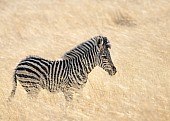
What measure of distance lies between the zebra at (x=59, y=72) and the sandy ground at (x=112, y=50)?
21.0 inches

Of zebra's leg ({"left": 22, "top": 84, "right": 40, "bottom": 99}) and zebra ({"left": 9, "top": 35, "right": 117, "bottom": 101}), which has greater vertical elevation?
zebra ({"left": 9, "top": 35, "right": 117, "bottom": 101})

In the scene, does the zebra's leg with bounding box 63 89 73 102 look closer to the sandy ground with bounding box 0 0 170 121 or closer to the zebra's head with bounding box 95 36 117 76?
the sandy ground with bounding box 0 0 170 121

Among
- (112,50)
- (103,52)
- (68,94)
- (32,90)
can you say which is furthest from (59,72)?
(112,50)

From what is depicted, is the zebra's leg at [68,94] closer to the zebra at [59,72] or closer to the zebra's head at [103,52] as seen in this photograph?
the zebra at [59,72]

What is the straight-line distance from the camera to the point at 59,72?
1562 centimetres

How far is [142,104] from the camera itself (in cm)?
1634

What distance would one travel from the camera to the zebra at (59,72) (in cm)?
1541

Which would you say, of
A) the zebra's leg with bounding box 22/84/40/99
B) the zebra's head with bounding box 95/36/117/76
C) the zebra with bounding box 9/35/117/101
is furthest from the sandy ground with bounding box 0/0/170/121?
the zebra's head with bounding box 95/36/117/76

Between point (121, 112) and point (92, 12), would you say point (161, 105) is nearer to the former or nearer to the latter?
point (121, 112)

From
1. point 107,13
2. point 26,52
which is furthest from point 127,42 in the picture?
point 26,52

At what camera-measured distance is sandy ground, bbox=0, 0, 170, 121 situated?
15594mm

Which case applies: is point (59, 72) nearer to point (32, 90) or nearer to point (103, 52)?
point (32, 90)

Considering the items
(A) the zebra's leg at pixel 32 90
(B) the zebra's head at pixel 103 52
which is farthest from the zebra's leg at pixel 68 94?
(B) the zebra's head at pixel 103 52

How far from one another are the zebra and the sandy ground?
53cm
